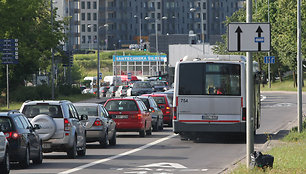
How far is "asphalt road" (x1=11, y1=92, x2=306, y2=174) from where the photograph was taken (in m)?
18.5


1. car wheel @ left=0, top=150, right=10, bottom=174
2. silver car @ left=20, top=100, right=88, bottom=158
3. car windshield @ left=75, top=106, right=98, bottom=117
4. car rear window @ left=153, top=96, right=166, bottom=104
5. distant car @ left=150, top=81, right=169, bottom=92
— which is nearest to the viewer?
car wheel @ left=0, top=150, right=10, bottom=174

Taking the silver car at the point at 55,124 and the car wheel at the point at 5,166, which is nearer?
the car wheel at the point at 5,166

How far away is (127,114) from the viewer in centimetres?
3077

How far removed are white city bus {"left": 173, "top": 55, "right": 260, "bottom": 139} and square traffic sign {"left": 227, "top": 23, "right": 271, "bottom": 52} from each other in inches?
438

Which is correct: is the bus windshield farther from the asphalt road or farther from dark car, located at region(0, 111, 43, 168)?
dark car, located at region(0, 111, 43, 168)

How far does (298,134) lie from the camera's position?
26281 millimetres

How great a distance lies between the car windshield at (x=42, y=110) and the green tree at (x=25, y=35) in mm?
41379

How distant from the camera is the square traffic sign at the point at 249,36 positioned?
1616cm

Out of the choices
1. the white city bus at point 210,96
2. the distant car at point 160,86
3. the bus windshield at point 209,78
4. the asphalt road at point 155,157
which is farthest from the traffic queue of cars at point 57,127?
the distant car at point 160,86

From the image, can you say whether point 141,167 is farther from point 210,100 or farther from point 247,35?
point 210,100

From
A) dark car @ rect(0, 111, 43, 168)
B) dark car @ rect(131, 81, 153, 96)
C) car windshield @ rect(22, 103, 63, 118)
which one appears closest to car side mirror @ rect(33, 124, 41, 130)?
dark car @ rect(0, 111, 43, 168)

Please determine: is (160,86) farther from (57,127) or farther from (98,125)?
(57,127)

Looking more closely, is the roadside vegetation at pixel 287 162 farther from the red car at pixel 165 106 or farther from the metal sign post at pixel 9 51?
the metal sign post at pixel 9 51

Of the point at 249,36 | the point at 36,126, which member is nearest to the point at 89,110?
the point at 36,126
